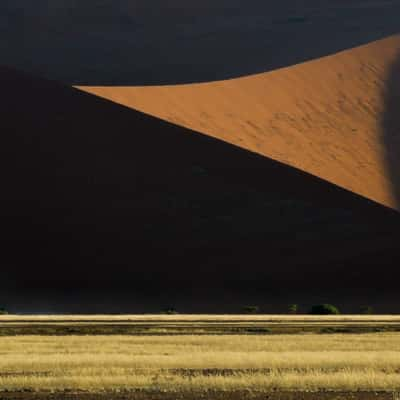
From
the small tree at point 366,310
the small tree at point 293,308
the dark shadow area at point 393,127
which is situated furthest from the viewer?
the dark shadow area at point 393,127

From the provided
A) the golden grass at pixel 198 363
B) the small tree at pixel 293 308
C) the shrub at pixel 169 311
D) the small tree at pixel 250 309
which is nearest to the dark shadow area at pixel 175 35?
the small tree at pixel 293 308

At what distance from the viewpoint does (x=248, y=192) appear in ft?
232

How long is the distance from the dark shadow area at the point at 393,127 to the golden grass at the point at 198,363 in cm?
4021

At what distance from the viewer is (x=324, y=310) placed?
2514 inches

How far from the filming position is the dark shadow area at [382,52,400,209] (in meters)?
76.6

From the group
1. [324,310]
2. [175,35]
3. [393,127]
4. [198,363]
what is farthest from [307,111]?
[198,363]

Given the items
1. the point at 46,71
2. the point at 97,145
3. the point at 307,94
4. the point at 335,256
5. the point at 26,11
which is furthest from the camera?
the point at 26,11

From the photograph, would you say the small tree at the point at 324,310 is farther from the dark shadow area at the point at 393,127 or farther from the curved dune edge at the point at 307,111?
the dark shadow area at the point at 393,127

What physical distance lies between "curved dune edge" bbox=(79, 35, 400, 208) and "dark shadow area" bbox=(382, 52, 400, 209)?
359mm

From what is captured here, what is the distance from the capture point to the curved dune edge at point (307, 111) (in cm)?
7494

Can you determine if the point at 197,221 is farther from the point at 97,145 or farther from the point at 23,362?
the point at 23,362

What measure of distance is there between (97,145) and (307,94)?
15792mm

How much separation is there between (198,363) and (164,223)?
141ft

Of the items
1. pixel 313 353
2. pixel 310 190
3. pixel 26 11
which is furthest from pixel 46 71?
pixel 313 353
